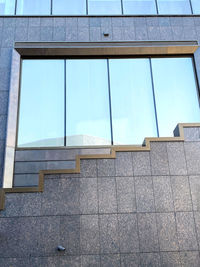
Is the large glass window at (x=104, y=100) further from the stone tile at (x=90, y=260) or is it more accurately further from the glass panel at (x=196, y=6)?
the stone tile at (x=90, y=260)

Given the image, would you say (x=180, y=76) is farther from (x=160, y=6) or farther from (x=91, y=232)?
(x=91, y=232)

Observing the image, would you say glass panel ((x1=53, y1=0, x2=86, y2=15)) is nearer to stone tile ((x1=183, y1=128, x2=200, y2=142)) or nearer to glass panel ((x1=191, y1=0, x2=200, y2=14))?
glass panel ((x1=191, y1=0, x2=200, y2=14))

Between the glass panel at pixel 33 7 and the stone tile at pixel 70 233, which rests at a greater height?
the glass panel at pixel 33 7

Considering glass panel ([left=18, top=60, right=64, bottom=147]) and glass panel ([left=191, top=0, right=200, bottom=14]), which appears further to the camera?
glass panel ([left=191, top=0, right=200, bottom=14])

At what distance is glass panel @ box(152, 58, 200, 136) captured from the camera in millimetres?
10422

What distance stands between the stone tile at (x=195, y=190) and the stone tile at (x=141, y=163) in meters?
1.38

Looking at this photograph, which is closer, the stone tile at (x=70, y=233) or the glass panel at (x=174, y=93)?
the stone tile at (x=70, y=233)

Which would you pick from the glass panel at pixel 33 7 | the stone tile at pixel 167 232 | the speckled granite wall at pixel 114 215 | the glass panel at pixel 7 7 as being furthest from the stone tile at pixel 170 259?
the glass panel at pixel 7 7

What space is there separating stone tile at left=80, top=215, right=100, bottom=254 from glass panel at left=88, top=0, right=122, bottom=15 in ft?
30.3

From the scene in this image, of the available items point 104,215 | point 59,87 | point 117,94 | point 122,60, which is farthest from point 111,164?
point 122,60

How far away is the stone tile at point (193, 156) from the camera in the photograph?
26.8 ft

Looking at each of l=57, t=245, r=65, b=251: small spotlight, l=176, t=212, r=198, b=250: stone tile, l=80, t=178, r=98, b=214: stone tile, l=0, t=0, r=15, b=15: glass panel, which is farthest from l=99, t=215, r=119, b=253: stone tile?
l=0, t=0, r=15, b=15: glass panel

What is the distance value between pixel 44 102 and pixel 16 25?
394 cm

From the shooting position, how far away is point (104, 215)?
25.1 ft
